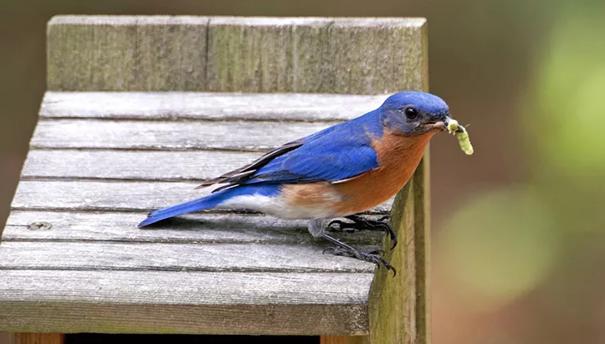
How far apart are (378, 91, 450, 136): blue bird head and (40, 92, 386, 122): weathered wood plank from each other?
1.89 feet

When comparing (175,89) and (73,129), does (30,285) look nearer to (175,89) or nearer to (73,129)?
(73,129)

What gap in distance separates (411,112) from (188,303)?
784 millimetres

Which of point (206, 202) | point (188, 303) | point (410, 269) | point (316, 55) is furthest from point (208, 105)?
point (188, 303)

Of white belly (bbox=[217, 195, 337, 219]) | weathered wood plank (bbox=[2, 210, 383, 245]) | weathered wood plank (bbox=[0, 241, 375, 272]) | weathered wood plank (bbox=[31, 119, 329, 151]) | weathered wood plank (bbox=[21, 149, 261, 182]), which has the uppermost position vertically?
weathered wood plank (bbox=[31, 119, 329, 151])

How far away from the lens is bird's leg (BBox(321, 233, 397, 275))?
3711 millimetres

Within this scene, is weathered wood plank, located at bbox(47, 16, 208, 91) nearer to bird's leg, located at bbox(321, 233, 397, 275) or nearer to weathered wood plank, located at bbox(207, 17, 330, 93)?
weathered wood plank, located at bbox(207, 17, 330, 93)

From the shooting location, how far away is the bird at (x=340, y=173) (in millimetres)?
3889

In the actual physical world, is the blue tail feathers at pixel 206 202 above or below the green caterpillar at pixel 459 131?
below

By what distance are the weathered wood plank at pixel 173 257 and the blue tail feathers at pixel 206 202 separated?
111 millimetres

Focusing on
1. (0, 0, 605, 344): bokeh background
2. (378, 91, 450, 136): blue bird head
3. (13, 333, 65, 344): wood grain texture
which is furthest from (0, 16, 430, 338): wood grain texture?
(0, 0, 605, 344): bokeh background

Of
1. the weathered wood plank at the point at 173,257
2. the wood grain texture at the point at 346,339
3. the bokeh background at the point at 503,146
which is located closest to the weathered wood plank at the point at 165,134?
the weathered wood plank at the point at 173,257

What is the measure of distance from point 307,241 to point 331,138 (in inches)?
11.8

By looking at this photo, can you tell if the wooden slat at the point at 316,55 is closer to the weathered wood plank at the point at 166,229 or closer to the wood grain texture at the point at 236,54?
the wood grain texture at the point at 236,54

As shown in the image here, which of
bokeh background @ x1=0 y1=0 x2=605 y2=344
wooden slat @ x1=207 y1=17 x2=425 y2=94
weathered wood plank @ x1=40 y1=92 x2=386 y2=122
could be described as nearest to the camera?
weathered wood plank @ x1=40 y1=92 x2=386 y2=122
